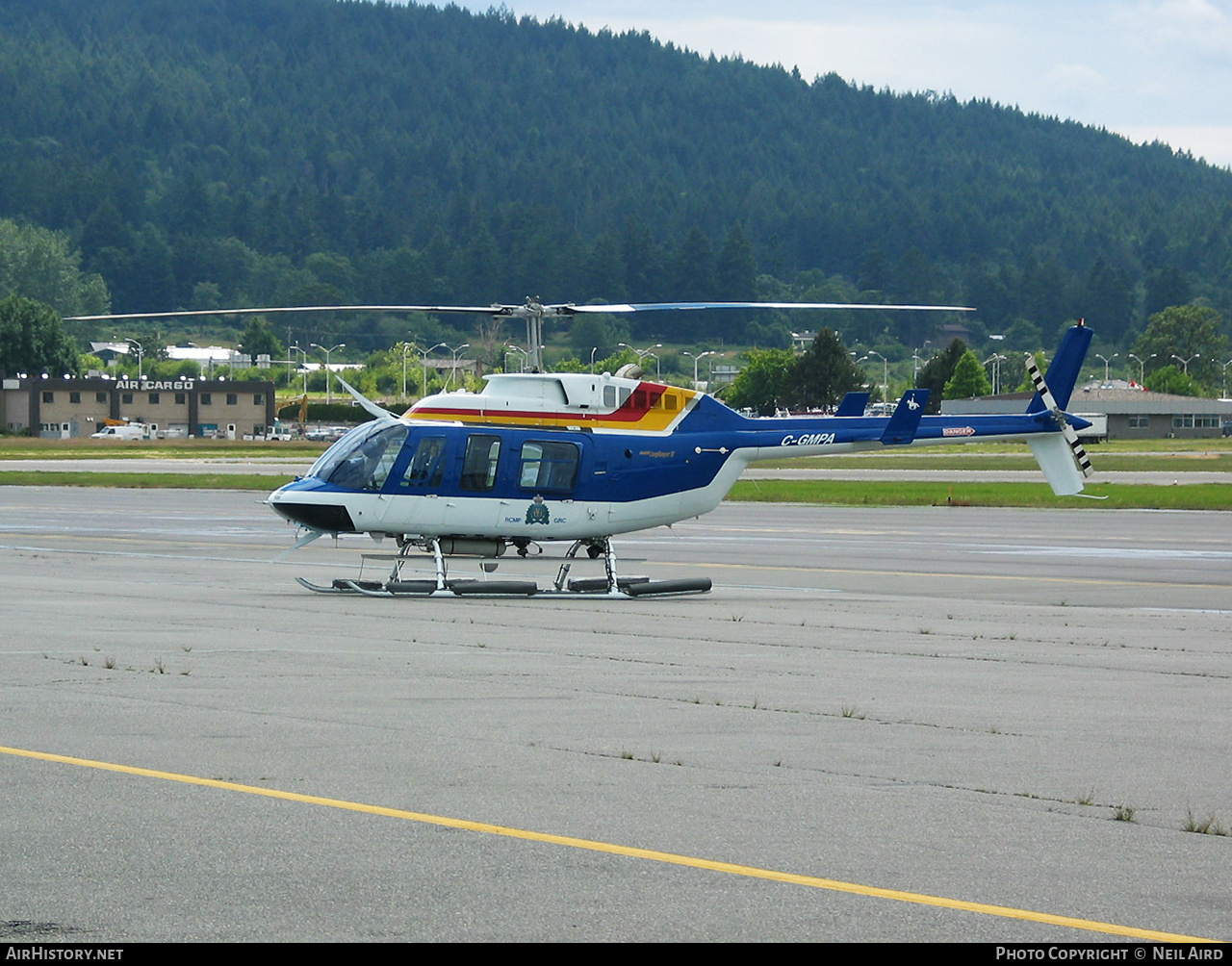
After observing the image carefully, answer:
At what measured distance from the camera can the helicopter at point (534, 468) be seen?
77.8 ft

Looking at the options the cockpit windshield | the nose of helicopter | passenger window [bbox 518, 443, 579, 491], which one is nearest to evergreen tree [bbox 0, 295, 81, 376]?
the cockpit windshield

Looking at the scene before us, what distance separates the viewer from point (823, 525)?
41.6 metres

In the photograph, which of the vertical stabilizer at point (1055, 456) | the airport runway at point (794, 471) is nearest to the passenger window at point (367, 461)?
the vertical stabilizer at point (1055, 456)

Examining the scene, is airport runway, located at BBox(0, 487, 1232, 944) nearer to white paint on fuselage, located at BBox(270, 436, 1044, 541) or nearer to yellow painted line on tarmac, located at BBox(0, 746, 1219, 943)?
yellow painted line on tarmac, located at BBox(0, 746, 1219, 943)

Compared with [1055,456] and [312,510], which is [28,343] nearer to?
[312,510]

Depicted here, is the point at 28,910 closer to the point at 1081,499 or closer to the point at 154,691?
the point at 154,691

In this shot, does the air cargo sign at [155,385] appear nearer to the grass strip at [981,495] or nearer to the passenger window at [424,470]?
the grass strip at [981,495]

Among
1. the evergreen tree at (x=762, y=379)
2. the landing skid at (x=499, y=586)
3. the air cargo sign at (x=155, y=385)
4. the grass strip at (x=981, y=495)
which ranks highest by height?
the landing skid at (x=499, y=586)

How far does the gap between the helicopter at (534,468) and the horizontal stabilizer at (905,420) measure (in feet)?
0.07

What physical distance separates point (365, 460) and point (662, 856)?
16.2m

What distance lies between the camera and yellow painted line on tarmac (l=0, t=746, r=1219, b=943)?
715cm

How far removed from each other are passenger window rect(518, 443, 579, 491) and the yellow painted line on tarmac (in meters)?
13.7

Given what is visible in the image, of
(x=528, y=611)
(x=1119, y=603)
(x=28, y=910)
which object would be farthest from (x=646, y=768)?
(x=1119, y=603)

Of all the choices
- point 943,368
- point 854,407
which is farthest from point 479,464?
point 943,368
